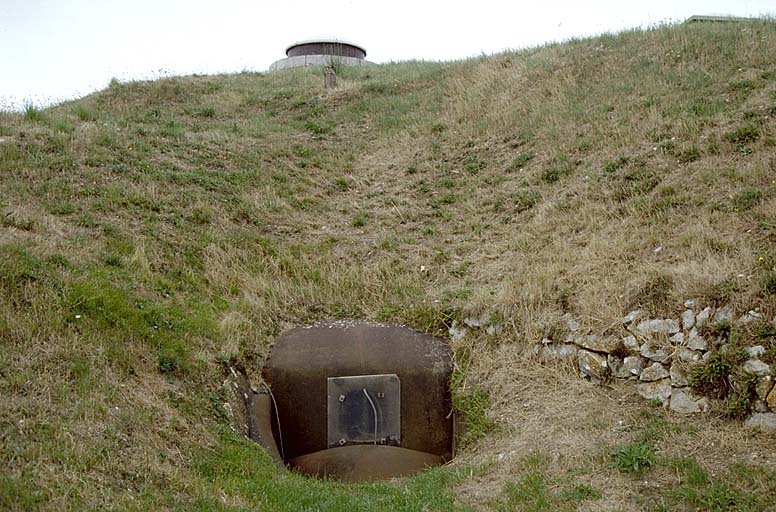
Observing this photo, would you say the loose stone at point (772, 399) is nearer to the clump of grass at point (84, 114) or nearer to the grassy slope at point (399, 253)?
the grassy slope at point (399, 253)

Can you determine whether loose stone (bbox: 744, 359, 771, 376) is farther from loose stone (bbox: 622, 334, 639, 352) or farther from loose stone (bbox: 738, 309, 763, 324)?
loose stone (bbox: 622, 334, 639, 352)

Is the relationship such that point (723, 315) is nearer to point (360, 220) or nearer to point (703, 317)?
point (703, 317)

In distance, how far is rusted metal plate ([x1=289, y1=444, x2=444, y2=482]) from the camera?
736 centimetres

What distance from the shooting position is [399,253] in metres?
10.8

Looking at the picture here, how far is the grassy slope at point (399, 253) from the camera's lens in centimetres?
584

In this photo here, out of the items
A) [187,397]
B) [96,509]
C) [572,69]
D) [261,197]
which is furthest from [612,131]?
[96,509]

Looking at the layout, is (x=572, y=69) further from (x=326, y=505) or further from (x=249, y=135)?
(x=326, y=505)

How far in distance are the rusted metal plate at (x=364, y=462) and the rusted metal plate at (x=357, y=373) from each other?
0.23 metres

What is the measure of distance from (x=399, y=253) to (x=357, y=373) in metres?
3.10

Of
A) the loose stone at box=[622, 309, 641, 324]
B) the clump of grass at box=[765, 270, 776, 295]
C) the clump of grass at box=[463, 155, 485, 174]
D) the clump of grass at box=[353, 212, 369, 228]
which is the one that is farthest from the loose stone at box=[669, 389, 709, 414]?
the clump of grass at box=[463, 155, 485, 174]

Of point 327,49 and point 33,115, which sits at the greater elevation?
point 327,49

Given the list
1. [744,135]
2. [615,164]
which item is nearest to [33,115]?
[615,164]

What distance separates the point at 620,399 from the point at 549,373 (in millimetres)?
915

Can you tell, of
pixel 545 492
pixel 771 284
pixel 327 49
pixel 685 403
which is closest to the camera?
pixel 545 492
